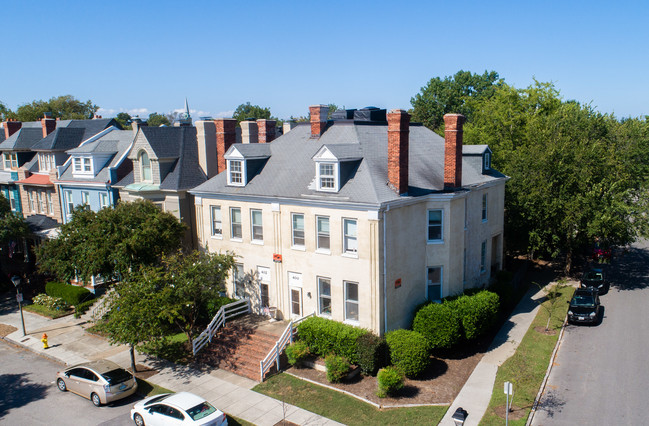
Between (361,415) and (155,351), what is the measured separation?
12005 millimetres

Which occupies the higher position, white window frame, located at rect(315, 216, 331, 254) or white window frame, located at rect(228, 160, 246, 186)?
white window frame, located at rect(228, 160, 246, 186)

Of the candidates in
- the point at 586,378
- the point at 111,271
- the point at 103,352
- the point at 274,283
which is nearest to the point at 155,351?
the point at 103,352

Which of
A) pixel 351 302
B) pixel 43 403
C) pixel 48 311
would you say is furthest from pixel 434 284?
pixel 48 311

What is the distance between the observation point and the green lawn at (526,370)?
1931 cm

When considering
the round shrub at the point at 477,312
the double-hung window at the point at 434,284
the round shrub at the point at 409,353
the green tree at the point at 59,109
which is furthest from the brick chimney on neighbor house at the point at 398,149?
the green tree at the point at 59,109

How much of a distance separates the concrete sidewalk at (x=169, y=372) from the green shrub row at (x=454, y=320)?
23.4ft

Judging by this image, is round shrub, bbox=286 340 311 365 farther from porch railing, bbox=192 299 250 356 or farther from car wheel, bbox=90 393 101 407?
car wheel, bbox=90 393 101 407

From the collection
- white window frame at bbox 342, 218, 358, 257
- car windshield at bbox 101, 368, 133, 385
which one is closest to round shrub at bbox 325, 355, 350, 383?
white window frame at bbox 342, 218, 358, 257

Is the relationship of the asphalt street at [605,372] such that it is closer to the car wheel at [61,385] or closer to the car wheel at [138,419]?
the car wheel at [138,419]

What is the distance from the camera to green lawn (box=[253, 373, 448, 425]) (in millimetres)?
18656

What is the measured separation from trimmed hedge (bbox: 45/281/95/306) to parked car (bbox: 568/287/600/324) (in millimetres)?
Answer: 29882

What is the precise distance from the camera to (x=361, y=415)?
18984 millimetres

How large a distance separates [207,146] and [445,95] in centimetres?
6437

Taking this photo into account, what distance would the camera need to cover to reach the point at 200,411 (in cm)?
1761
